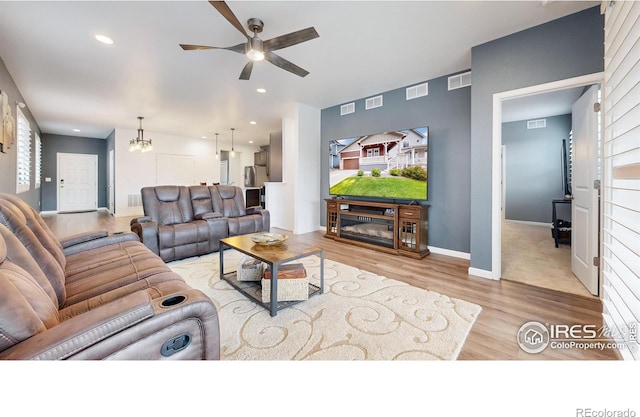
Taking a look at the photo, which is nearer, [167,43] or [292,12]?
[292,12]

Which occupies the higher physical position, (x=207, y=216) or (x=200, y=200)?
(x=200, y=200)

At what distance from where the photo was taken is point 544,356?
1.55m

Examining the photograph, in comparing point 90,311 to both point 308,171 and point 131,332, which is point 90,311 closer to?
point 131,332

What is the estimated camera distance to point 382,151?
164 inches

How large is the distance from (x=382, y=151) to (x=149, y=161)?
24.2 feet

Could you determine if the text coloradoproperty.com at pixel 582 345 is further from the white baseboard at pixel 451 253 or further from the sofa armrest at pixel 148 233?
the sofa armrest at pixel 148 233

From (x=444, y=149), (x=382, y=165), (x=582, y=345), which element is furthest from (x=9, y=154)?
(x=582, y=345)

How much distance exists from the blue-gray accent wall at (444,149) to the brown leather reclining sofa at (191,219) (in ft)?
8.88

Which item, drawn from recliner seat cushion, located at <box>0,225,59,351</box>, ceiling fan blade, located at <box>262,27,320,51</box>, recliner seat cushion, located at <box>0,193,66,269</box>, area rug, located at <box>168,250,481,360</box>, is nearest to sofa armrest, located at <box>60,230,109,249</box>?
recliner seat cushion, located at <box>0,193,66,269</box>

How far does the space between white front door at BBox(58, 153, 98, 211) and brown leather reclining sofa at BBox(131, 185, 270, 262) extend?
7685 millimetres

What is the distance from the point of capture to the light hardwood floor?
159 centimetres
